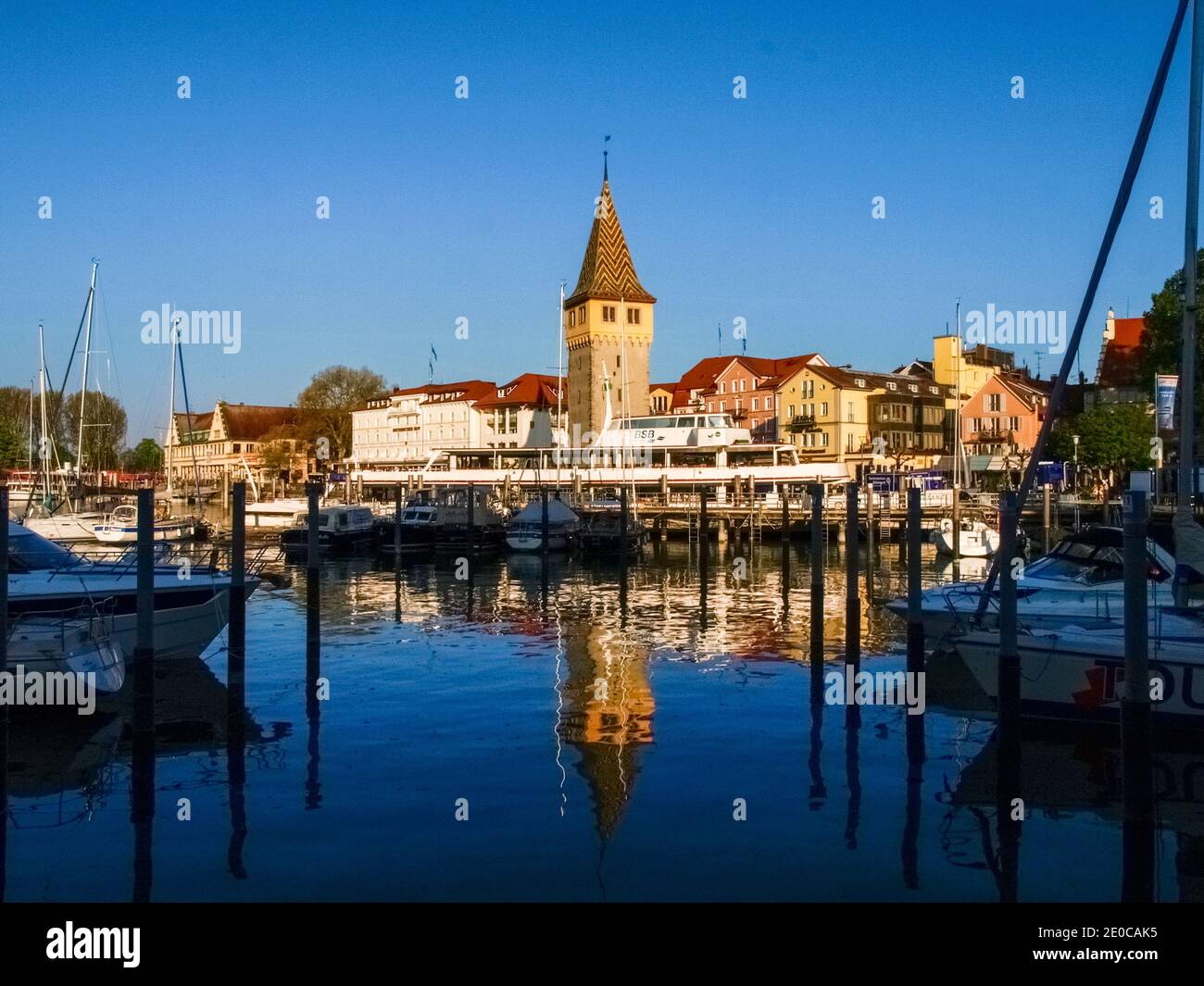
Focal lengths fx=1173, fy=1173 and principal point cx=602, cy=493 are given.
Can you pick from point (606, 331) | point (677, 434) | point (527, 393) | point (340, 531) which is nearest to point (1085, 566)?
point (340, 531)

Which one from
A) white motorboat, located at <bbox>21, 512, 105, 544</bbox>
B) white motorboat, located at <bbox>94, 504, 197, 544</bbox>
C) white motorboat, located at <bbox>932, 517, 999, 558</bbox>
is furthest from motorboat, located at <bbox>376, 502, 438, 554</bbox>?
white motorboat, located at <bbox>932, 517, 999, 558</bbox>

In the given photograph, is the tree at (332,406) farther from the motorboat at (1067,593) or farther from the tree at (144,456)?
the motorboat at (1067,593)

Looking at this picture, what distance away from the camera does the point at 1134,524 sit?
1149 cm

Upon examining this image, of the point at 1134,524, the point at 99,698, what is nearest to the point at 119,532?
the point at 99,698

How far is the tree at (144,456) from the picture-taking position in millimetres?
170625

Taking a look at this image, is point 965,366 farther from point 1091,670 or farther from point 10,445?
point 1091,670

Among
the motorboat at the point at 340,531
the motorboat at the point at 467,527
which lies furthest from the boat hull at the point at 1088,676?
the motorboat at the point at 340,531

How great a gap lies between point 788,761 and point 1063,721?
14.6 feet

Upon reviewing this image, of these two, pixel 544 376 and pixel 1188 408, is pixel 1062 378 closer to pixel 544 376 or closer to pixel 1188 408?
pixel 1188 408

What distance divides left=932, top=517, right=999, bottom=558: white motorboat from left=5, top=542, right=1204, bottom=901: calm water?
100 feet

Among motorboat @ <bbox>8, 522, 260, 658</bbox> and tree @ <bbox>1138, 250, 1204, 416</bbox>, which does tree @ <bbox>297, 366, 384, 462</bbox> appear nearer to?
tree @ <bbox>1138, 250, 1204, 416</bbox>

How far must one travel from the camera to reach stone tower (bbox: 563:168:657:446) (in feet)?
349

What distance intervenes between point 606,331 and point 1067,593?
286 ft

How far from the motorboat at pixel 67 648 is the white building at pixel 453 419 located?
93.3 meters
